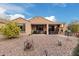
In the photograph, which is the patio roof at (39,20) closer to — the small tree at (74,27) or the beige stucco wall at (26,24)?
the beige stucco wall at (26,24)

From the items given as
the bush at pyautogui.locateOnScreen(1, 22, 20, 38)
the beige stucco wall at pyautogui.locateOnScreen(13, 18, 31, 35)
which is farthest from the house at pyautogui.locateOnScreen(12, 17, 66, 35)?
the bush at pyautogui.locateOnScreen(1, 22, 20, 38)

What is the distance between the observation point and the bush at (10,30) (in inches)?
395

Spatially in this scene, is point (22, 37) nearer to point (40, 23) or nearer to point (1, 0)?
point (40, 23)

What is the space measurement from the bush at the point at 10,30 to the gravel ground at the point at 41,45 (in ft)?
0.53

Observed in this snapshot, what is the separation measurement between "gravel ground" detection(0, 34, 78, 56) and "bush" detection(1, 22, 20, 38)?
0.53 feet

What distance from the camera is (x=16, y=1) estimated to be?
31.9ft

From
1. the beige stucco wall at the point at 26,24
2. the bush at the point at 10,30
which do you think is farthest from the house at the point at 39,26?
the bush at the point at 10,30

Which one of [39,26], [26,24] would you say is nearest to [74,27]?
[39,26]

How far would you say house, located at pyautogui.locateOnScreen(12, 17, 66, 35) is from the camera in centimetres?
998

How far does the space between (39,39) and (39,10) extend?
92 centimetres

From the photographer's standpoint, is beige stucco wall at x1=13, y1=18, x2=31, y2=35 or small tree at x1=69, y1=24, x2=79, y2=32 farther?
beige stucco wall at x1=13, y1=18, x2=31, y2=35

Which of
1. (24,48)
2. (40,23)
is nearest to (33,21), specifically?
(40,23)

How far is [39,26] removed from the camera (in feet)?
32.9

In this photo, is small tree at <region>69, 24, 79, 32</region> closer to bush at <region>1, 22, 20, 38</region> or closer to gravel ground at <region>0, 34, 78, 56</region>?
gravel ground at <region>0, 34, 78, 56</region>
